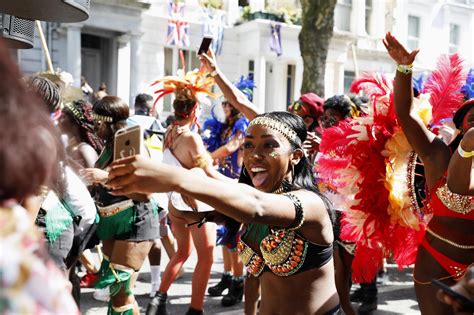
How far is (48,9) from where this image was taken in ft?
9.32

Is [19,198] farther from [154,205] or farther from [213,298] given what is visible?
[213,298]

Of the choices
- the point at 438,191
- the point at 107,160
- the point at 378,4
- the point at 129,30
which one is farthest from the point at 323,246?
the point at 378,4

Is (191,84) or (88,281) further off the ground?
(191,84)

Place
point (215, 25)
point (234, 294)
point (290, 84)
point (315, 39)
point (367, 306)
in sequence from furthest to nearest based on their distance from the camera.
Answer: point (290, 84) < point (215, 25) < point (315, 39) < point (234, 294) < point (367, 306)

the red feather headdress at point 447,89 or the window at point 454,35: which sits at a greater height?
the window at point 454,35

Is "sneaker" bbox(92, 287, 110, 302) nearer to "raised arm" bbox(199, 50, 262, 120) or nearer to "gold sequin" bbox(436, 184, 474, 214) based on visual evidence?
"raised arm" bbox(199, 50, 262, 120)

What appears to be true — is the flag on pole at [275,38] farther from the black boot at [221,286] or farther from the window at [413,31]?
the black boot at [221,286]

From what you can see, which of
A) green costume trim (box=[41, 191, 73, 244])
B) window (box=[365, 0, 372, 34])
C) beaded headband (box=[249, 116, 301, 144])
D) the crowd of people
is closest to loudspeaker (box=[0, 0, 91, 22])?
the crowd of people

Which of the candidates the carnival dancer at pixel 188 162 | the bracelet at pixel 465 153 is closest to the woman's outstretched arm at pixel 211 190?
the bracelet at pixel 465 153

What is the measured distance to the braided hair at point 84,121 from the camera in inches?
165

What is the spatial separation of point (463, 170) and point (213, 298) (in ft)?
11.6

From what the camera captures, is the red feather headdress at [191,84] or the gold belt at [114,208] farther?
the red feather headdress at [191,84]

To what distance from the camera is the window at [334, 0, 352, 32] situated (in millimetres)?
22891

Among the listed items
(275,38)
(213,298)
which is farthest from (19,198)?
(275,38)
